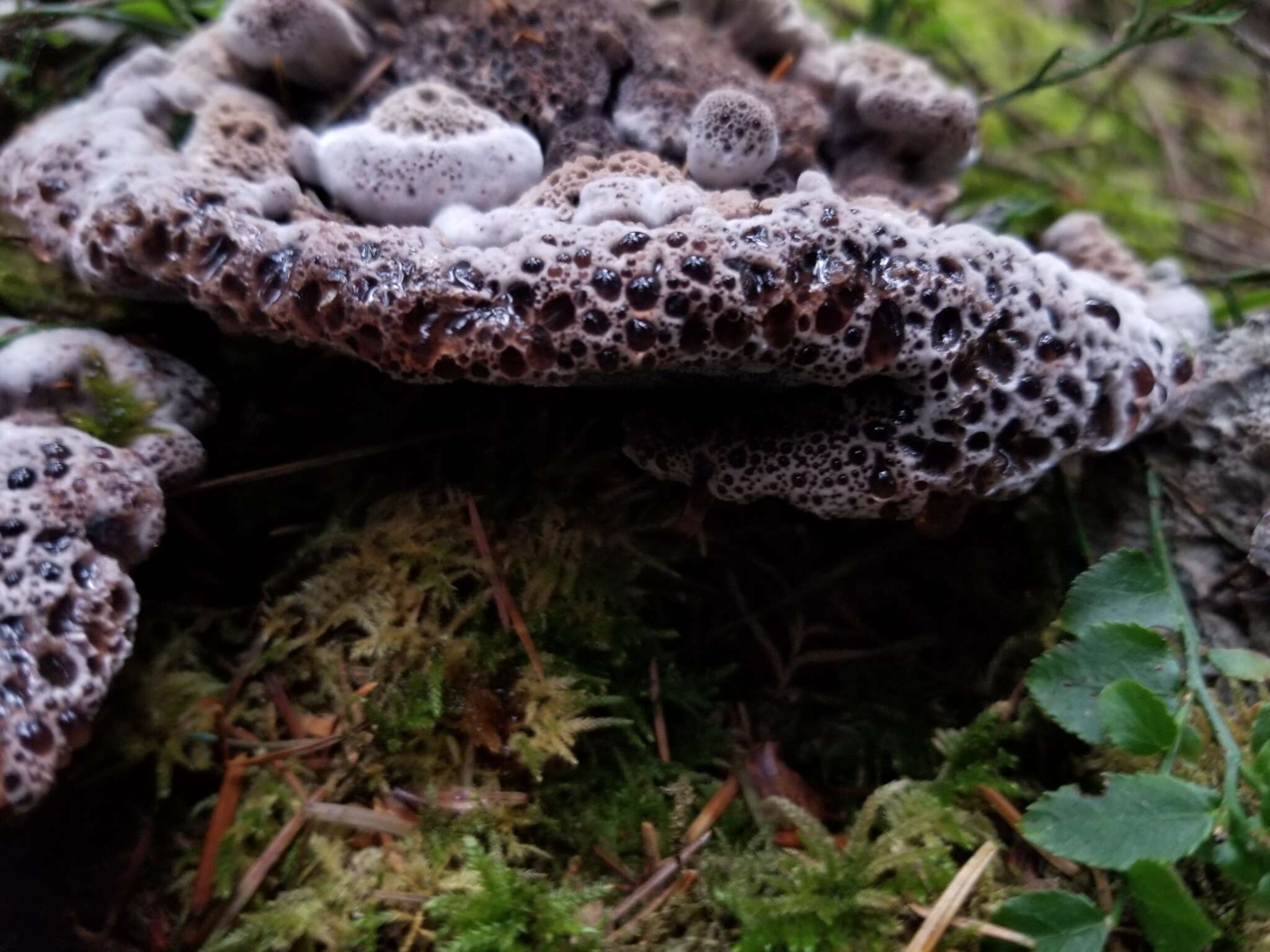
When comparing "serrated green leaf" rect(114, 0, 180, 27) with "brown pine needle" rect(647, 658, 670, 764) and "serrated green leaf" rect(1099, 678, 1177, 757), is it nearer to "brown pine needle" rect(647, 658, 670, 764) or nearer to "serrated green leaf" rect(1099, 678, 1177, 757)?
"brown pine needle" rect(647, 658, 670, 764)

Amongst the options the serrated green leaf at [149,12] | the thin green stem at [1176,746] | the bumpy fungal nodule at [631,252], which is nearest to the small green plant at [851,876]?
the thin green stem at [1176,746]

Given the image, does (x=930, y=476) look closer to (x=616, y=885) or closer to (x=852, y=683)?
(x=852, y=683)

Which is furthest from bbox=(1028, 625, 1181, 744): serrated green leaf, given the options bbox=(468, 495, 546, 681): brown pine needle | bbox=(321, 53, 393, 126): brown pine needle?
bbox=(321, 53, 393, 126): brown pine needle

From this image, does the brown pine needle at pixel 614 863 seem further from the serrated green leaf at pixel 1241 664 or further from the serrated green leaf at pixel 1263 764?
the serrated green leaf at pixel 1241 664

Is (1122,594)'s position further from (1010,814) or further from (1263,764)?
(1010,814)

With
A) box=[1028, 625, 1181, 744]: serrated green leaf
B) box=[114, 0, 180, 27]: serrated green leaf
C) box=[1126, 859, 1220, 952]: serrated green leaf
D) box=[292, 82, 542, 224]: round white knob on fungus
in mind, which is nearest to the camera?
box=[1126, 859, 1220, 952]: serrated green leaf

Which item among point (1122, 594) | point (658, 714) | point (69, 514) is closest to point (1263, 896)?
point (1122, 594)

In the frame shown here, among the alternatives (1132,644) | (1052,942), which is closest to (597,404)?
(1132,644)
